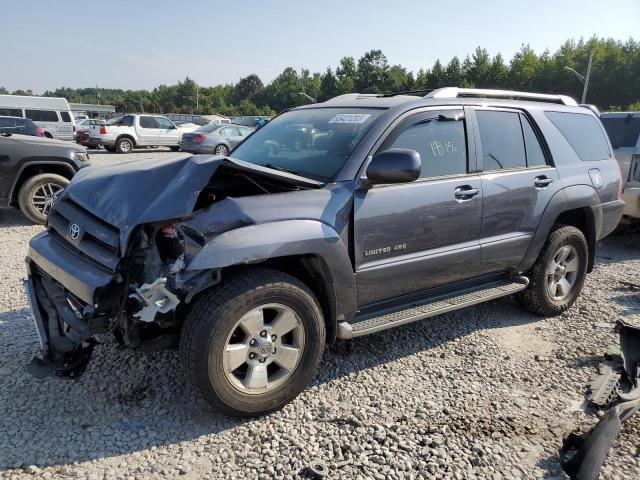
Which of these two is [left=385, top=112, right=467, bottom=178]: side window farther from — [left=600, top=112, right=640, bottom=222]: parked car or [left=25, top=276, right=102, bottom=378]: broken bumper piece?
[left=600, top=112, right=640, bottom=222]: parked car

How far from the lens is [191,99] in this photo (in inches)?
4350

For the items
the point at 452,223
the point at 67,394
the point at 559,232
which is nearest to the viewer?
the point at 67,394

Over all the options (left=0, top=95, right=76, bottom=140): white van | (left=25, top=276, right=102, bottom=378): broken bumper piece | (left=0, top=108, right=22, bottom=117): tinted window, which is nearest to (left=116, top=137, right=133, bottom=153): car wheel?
(left=0, top=95, right=76, bottom=140): white van

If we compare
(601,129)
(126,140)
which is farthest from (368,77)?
(601,129)

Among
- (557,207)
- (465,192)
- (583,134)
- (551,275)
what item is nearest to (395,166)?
(465,192)

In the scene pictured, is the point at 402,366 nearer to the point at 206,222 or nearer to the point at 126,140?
the point at 206,222

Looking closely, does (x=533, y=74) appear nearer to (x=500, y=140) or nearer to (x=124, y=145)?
(x=124, y=145)

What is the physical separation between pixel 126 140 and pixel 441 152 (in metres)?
20.0

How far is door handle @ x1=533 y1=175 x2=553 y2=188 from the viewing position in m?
4.02

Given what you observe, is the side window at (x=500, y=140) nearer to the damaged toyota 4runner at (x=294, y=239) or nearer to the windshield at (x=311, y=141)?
the damaged toyota 4runner at (x=294, y=239)

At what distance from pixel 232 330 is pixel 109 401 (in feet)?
3.33

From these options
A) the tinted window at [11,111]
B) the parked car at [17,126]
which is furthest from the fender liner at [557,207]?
the tinted window at [11,111]

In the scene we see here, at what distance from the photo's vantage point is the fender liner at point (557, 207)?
4.11 m

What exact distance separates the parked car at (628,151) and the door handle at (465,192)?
435 cm
